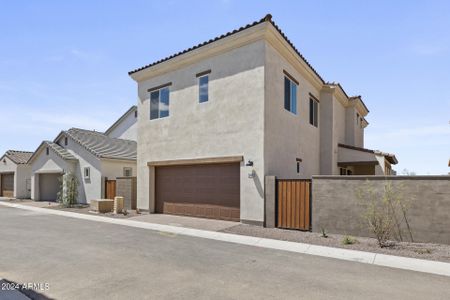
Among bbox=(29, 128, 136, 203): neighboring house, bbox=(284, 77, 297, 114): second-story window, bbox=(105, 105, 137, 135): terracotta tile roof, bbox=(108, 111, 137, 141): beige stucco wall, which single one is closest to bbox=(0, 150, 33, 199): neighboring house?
bbox=(29, 128, 136, 203): neighboring house

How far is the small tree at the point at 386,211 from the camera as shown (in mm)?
9430

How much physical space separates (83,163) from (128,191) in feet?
22.6

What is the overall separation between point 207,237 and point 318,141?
10980mm

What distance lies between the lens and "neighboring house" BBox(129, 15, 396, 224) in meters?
12.6

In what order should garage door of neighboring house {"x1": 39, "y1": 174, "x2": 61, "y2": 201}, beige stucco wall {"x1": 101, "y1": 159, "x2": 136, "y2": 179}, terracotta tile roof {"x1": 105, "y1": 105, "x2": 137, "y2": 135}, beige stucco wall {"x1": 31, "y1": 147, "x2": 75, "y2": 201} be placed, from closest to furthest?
1. beige stucco wall {"x1": 101, "y1": 159, "x2": 136, "y2": 179}
2. beige stucco wall {"x1": 31, "y1": 147, "x2": 75, "y2": 201}
3. garage door of neighboring house {"x1": 39, "y1": 174, "x2": 61, "y2": 201}
4. terracotta tile roof {"x1": 105, "y1": 105, "x2": 137, "y2": 135}

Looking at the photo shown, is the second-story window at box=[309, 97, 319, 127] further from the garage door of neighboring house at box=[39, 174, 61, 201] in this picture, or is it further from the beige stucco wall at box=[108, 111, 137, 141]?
the garage door of neighboring house at box=[39, 174, 61, 201]

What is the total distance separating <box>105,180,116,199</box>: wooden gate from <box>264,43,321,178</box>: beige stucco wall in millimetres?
12245

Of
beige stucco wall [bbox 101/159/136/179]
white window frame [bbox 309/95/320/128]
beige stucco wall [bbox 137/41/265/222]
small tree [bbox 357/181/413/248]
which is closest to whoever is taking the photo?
small tree [bbox 357/181/413/248]

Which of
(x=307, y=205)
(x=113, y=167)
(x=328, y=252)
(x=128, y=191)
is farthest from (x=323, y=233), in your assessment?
(x=113, y=167)

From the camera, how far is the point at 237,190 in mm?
13227

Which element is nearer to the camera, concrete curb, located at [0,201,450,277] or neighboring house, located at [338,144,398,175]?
concrete curb, located at [0,201,450,277]

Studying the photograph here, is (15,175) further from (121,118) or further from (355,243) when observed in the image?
(355,243)

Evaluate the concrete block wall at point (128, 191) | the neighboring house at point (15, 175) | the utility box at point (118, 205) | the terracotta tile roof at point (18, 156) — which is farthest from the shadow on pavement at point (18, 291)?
the terracotta tile roof at point (18, 156)

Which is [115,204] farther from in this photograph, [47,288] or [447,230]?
[447,230]
